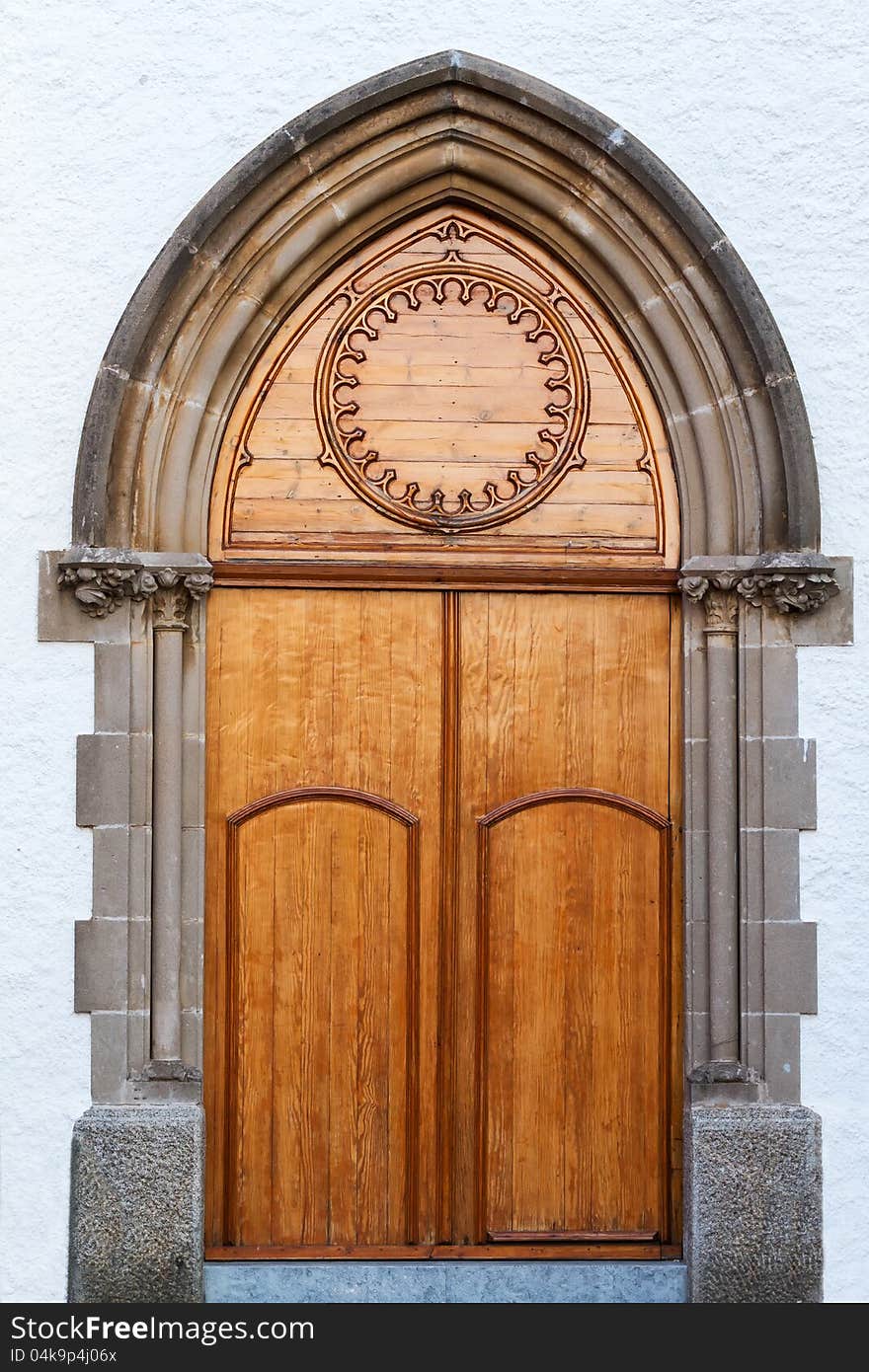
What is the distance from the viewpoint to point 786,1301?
509cm

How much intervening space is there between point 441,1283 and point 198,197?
12.6ft

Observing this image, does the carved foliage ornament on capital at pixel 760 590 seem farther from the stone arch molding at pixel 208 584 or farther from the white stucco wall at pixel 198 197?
the white stucco wall at pixel 198 197

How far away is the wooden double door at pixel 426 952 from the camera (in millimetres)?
5324

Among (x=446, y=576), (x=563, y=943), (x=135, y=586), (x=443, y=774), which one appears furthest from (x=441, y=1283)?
(x=135, y=586)

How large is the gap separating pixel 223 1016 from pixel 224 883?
467mm

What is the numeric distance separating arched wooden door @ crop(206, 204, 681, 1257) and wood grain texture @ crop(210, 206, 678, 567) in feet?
0.03

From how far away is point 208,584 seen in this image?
5234 mm

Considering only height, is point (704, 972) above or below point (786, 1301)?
above

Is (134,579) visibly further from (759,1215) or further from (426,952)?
(759,1215)

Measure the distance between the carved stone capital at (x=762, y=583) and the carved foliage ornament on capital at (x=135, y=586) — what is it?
1707 mm

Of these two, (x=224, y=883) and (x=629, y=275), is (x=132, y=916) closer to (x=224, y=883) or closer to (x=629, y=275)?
(x=224, y=883)

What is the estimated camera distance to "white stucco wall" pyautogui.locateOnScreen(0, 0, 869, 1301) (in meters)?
5.10

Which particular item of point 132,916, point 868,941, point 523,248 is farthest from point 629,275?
point 132,916

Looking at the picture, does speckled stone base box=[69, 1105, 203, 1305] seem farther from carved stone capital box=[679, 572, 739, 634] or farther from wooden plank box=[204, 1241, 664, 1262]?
carved stone capital box=[679, 572, 739, 634]
